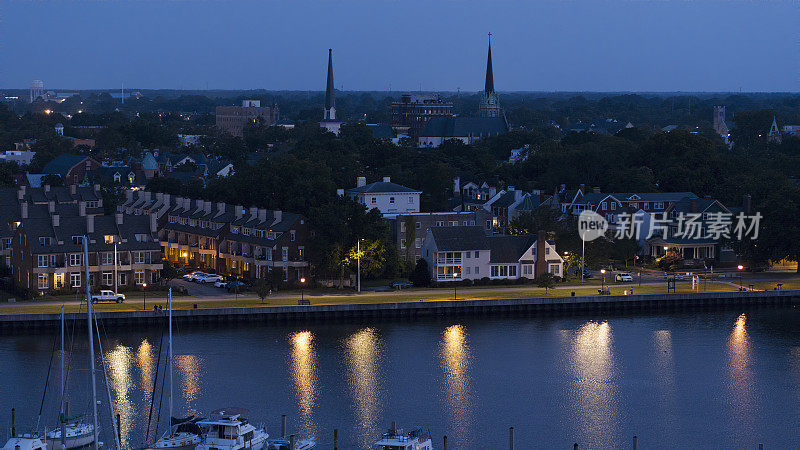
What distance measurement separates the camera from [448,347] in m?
50.4

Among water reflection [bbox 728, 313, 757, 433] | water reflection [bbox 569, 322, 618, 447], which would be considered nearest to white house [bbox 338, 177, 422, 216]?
water reflection [bbox 569, 322, 618, 447]

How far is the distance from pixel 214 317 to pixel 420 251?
15.9m

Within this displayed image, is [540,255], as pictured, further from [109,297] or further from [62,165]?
[62,165]

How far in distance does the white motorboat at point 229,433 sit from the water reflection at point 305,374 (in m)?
2.63

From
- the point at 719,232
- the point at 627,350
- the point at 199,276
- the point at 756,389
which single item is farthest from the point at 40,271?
the point at 719,232

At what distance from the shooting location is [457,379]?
44500mm

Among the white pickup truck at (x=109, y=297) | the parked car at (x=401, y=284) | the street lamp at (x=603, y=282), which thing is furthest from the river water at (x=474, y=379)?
the parked car at (x=401, y=284)

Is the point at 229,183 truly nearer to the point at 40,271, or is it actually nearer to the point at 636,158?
the point at 40,271

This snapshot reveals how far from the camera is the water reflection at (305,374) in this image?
126 ft

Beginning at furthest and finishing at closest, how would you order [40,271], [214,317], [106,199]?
[106,199] → [40,271] → [214,317]

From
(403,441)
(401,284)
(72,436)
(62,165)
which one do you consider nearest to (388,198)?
(401,284)

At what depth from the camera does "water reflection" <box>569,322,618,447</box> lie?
37.9m

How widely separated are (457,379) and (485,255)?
19.7 meters

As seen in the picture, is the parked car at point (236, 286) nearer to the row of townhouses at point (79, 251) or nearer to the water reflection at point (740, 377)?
the row of townhouses at point (79, 251)
